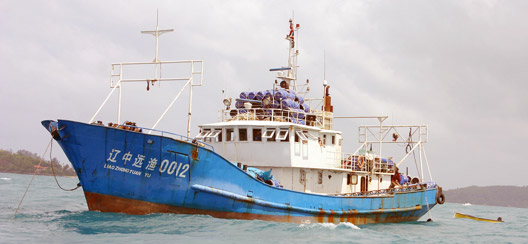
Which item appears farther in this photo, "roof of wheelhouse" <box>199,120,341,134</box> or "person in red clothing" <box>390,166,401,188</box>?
"person in red clothing" <box>390,166,401,188</box>

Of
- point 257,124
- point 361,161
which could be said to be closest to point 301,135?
point 257,124

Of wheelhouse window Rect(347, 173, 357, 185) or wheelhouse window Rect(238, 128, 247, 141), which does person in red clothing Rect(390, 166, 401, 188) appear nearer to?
wheelhouse window Rect(347, 173, 357, 185)

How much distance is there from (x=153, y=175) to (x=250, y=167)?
13.1 ft

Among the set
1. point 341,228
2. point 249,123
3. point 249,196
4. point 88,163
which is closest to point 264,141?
point 249,123

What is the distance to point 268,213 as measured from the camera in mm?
18766

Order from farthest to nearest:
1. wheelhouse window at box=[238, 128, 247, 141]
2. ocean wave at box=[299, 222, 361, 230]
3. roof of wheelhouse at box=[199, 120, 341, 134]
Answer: wheelhouse window at box=[238, 128, 247, 141]
roof of wheelhouse at box=[199, 120, 341, 134]
ocean wave at box=[299, 222, 361, 230]

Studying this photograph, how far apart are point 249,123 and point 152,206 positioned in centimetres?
504

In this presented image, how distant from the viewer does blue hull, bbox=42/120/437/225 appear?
17078 mm

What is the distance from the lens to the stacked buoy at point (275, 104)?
21797 millimetres

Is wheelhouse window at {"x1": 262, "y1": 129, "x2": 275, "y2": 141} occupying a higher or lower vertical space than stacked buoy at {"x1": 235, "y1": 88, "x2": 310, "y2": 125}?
lower

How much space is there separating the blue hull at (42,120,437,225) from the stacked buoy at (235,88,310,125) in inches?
166

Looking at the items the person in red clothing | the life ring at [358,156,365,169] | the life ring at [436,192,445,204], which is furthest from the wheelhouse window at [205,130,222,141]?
the life ring at [436,192,445,204]

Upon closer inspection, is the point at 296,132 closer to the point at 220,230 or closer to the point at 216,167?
the point at 216,167

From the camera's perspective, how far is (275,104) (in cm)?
2191
